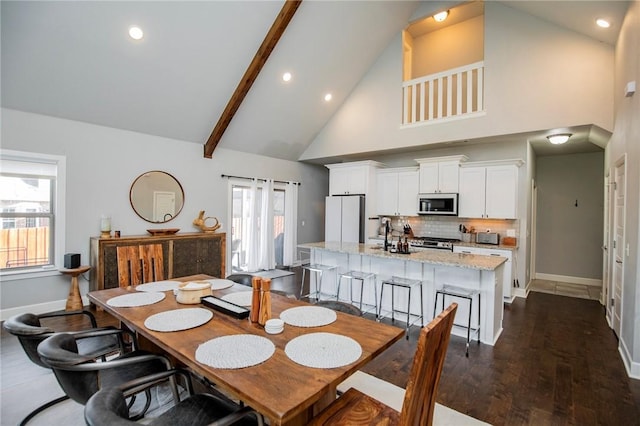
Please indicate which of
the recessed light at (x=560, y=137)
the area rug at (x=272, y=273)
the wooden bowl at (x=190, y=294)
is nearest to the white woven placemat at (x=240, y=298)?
the wooden bowl at (x=190, y=294)

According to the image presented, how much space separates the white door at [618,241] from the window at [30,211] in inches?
271

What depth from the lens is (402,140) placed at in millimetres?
5820

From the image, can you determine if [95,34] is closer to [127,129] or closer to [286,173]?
[127,129]

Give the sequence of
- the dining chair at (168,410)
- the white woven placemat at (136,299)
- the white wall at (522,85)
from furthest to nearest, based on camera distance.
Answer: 1. the white wall at (522,85)
2. the white woven placemat at (136,299)
3. the dining chair at (168,410)

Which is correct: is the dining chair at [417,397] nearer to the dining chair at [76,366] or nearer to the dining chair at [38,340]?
the dining chair at [76,366]

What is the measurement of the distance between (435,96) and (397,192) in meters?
1.96

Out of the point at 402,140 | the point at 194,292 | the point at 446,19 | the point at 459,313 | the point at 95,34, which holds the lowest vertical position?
the point at 459,313

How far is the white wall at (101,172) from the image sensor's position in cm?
400

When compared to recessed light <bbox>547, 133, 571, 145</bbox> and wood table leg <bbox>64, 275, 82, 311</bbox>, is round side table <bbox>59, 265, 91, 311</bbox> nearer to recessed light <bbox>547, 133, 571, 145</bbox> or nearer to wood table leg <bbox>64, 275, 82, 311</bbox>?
wood table leg <bbox>64, 275, 82, 311</bbox>

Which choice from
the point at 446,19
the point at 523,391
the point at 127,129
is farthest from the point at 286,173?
the point at 523,391

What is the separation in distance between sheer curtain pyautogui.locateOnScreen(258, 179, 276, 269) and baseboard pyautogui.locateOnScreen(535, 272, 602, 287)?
19.3 ft

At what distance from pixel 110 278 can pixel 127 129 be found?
2.32m

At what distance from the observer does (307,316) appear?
1895mm

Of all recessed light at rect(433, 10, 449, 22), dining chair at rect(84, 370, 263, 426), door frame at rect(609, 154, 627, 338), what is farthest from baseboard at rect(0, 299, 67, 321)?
recessed light at rect(433, 10, 449, 22)
